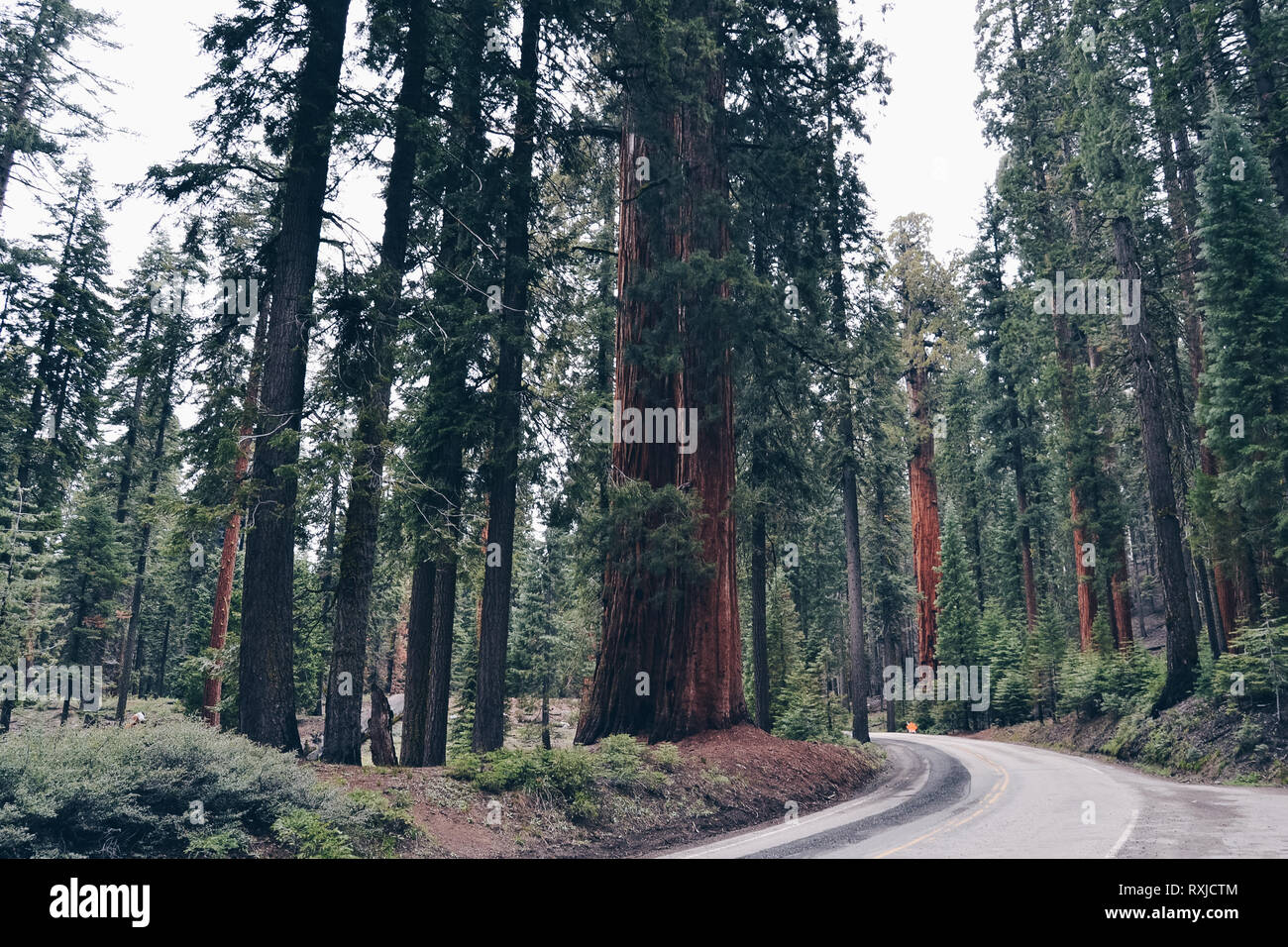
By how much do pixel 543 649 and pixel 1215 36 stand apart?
35.6 meters

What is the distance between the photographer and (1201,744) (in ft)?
55.4

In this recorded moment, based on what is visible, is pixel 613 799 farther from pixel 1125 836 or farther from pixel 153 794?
pixel 1125 836

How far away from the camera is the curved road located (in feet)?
27.4

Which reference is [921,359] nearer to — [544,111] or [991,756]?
[991,756]

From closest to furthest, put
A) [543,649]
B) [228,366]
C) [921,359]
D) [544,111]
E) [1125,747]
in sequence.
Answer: [228,366]
[544,111]
[1125,747]
[921,359]
[543,649]

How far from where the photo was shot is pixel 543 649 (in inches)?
1618

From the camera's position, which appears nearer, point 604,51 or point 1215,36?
point 604,51

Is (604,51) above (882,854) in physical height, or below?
above

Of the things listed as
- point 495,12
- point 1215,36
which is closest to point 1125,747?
point 1215,36

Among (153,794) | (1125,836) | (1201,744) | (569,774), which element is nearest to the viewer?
(153,794)

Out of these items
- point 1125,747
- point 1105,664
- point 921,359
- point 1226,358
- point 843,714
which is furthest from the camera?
point 843,714

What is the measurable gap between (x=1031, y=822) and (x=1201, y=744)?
972 cm

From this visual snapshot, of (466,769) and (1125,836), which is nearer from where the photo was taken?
(1125,836)

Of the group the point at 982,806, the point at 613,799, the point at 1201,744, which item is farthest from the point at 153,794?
the point at 1201,744
